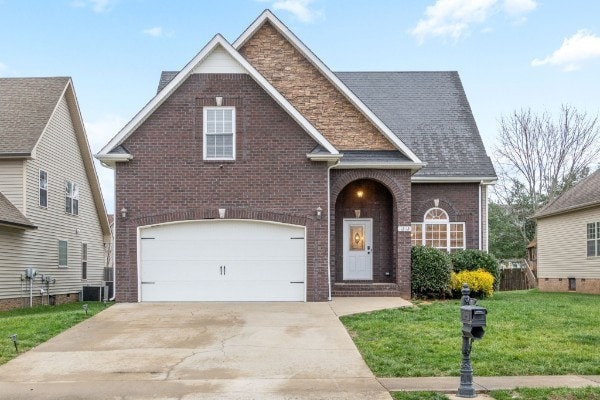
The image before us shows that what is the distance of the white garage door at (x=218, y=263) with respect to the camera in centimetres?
1720

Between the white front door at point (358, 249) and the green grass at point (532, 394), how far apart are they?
12.5 m

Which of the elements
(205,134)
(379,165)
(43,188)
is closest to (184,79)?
(205,134)

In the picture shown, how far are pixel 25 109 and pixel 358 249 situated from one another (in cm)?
1237

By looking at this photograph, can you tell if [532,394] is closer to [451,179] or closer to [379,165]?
[379,165]

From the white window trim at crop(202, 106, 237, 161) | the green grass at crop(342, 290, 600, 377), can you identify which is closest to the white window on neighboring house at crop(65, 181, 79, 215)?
the white window trim at crop(202, 106, 237, 161)

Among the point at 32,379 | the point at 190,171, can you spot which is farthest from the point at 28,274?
the point at 32,379

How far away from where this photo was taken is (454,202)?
73.6ft

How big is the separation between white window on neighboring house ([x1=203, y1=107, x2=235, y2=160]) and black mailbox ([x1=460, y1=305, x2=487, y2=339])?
1060 centimetres

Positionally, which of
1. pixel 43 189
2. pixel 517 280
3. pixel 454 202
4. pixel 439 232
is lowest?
pixel 517 280

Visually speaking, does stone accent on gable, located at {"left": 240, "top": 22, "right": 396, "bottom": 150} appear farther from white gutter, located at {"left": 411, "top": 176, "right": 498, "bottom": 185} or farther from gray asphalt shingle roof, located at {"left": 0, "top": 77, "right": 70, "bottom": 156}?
gray asphalt shingle roof, located at {"left": 0, "top": 77, "right": 70, "bottom": 156}

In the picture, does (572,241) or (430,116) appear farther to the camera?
(572,241)

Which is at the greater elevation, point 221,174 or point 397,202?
point 221,174

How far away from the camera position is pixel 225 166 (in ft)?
56.8

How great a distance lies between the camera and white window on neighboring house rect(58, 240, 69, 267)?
2477 cm
